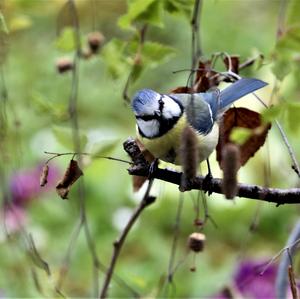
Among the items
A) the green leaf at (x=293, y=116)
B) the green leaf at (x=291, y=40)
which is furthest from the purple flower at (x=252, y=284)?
the green leaf at (x=293, y=116)

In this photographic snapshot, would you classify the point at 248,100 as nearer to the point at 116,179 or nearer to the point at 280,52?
the point at 116,179

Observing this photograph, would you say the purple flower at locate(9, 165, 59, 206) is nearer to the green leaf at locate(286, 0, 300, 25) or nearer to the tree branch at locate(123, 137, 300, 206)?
the green leaf at locate(286, 0, 300, 25)

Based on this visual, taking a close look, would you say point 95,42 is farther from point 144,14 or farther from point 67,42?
point 144,14

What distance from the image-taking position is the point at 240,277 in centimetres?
168

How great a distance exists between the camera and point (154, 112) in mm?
1258

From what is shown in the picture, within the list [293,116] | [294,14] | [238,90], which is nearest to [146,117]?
[238,90]

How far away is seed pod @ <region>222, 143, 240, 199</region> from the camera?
0.72 m

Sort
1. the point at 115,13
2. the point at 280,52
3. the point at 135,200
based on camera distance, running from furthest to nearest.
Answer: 1. the point at 115,13
2. the point at 135,200
3. the point at 280,52

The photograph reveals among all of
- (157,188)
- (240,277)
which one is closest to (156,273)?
(157,188)

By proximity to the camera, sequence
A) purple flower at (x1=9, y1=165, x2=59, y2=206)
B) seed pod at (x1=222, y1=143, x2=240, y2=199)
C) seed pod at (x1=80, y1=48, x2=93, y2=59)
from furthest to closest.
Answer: purple flower at (x1=9, y1=165, x2=59, y2=206)
seed pod at (x1=80, y1=48, x2=93, y2=59)
seed pod at (x1=222, y1=143, x2=240, y2=199)

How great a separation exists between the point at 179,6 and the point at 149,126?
19cm

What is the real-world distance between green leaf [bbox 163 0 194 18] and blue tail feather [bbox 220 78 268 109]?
0.14 metres

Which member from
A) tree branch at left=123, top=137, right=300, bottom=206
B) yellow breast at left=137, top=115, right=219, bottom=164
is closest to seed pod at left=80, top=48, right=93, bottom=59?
yellow breast at left=137, top=115, right=219, bottom=164

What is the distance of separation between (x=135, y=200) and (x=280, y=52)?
1.10 m
